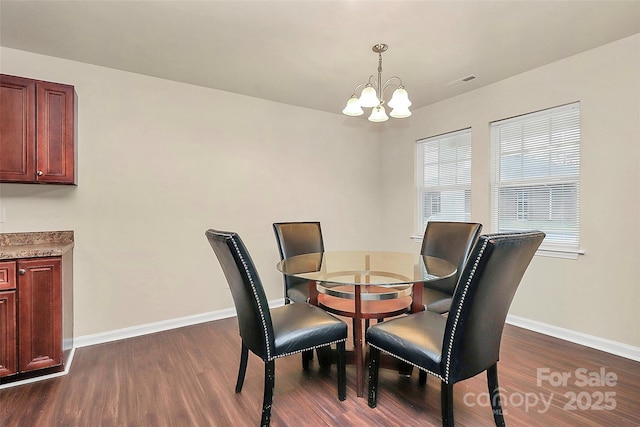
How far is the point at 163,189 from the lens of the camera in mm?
3135

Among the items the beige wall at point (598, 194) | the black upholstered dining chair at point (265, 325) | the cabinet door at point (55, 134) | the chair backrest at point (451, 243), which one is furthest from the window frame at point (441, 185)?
the cabinet door at point (55, 134)

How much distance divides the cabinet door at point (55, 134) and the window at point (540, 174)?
3.94m

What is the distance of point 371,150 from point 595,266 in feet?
9.43

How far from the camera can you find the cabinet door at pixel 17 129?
2268 millimetres

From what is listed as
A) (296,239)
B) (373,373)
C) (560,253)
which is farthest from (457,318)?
(560,253)

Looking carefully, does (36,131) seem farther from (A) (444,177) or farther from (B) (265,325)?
(A) (444,177)

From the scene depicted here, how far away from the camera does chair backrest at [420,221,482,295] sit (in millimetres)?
2537

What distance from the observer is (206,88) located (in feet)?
11.0

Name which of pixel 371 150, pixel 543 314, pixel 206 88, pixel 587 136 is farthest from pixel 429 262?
pixel 206 88

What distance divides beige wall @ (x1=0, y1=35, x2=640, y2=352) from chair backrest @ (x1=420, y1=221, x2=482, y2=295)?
89cm

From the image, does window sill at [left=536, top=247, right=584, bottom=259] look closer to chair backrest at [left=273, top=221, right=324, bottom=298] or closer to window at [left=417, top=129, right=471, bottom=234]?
window at [left=417, top=129, right=471, bottom=234]

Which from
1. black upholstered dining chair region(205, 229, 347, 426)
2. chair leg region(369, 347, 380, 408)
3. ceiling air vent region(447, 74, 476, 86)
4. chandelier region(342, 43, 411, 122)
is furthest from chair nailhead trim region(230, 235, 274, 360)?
ceiling air vent region(447, 74, 476, 86)

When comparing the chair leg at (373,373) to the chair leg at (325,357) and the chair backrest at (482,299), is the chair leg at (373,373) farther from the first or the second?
the chair leg at (325,357)

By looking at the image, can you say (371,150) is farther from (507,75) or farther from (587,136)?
(587,136)
